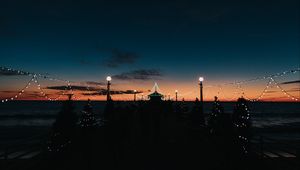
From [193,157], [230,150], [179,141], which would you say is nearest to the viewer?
[193,157]

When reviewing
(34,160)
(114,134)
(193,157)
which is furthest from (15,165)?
(193,157)

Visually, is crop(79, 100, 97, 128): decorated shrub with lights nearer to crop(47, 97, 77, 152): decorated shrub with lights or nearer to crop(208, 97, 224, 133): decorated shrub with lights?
crop(47, 97, 77, 152): decorated shrub with lights

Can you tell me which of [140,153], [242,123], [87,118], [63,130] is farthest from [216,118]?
[63,130]

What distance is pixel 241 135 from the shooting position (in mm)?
15031

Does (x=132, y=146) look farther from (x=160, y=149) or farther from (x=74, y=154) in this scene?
(x=74, y=154)

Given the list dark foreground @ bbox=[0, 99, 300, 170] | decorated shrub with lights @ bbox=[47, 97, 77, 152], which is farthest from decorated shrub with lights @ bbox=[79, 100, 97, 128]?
decorated shrub with lights @ bbox=[47, 97, 77, 152]

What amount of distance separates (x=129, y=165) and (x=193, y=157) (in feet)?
10.3

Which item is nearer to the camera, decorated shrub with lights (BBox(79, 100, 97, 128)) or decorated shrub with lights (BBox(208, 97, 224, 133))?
decorated shrub with lights (BBox(208, 97, 224, 133))

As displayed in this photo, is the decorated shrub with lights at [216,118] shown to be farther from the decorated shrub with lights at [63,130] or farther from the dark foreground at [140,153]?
the decorated shrub with lights at [63,130]

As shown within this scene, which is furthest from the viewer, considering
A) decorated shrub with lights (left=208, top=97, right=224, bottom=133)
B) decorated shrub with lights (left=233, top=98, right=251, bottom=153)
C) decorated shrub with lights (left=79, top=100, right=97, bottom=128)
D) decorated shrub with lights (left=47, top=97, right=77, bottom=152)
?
decorated shrub with lights (left=79, top=100, right=97, bottom=128)

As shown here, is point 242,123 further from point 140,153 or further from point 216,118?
point 216,118

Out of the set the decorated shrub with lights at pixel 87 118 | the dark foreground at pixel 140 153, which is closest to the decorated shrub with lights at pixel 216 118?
the dark foreground at pixel 140 153

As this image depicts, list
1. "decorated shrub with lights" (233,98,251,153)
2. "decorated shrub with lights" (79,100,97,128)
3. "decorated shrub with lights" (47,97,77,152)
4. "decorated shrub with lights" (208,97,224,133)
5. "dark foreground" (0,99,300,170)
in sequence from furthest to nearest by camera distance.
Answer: "decorated shrub with lights" (79,100,97,128)
"decorated shrub with lights" (208,97,224,133)
"decorated shrub with lights" (47,97,77,152)
"decorated shrub with lights" (233,98,251,153)
"dark foreground" (0,99,300,170)

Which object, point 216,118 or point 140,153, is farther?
point 216,118
